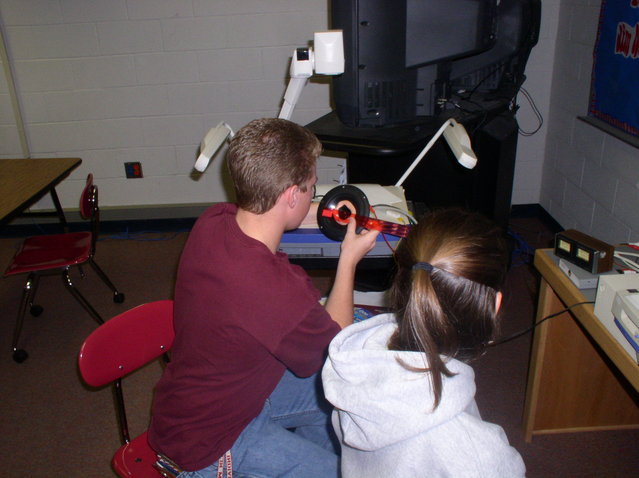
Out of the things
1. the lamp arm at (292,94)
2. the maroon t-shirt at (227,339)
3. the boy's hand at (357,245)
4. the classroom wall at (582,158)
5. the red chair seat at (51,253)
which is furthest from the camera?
the classroom wall at (582,158)

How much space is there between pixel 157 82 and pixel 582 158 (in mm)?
2333

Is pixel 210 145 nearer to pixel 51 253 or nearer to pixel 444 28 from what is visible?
pixel 444 28

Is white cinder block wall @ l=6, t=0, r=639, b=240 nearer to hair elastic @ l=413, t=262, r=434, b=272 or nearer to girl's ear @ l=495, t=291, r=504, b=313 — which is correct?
girl's ear @ l=495, t=291, r=504, b=313

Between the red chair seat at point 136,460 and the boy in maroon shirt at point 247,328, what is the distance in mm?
52

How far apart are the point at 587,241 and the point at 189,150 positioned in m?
2.46

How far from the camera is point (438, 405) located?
82 cm

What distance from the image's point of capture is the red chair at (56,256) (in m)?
2.21

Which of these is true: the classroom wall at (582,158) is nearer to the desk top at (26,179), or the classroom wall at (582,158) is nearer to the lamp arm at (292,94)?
the lamp arm at (292,94)

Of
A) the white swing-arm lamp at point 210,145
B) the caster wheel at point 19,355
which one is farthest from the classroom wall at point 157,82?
the white swing-arm lamp at point 210,145

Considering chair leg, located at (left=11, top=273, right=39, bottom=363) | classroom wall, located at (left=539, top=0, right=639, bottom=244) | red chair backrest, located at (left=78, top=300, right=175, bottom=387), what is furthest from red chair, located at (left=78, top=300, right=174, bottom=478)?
classroom wall, located at (left=539, top=0, right=639, bottom=244)

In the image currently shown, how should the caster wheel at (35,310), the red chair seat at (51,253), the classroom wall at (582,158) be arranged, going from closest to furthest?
the red chair seat at (51,253)
the classroom wall at (582,158)
the caster wheel at (35,310)

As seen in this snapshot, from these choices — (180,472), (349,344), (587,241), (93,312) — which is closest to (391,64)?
(587,241)

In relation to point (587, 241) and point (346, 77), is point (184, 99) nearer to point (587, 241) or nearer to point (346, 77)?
point (346, 77)

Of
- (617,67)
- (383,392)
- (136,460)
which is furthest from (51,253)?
(617,67)
